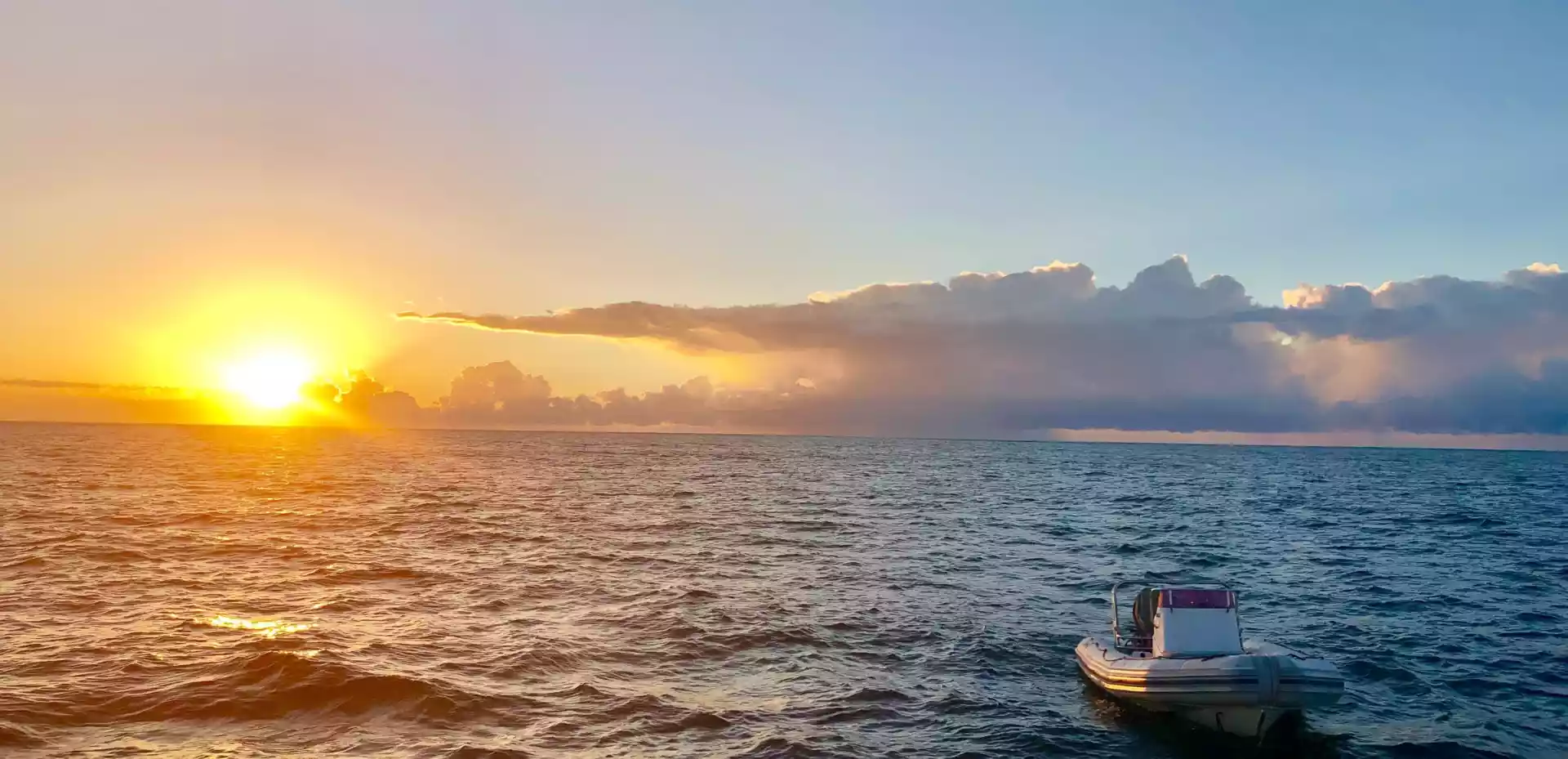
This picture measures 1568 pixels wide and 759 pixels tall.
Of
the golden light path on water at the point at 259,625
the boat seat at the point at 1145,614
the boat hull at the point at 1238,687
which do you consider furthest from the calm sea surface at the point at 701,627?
the boat seat at the point at 1145,614

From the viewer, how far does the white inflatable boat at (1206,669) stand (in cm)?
1750

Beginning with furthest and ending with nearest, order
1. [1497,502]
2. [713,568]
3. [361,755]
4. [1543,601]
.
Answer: [1497,502] < [713,568] < [1543,601] < [361,755]

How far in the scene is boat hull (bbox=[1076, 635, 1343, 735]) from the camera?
17.5 meters

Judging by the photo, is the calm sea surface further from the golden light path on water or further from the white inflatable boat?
the white inflatable boat

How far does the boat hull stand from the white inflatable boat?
15mm

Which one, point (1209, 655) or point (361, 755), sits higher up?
point (1209, 655)

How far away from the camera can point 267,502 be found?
6284 centimetres

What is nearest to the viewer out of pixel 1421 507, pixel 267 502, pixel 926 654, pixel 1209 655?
Result: pixel 1209 655

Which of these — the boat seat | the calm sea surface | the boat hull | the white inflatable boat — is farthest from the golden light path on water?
the boat seat

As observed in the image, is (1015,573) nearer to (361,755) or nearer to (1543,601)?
(1543,601)

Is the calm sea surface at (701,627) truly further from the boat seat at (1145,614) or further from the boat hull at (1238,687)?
the boat seat at (1145,614)

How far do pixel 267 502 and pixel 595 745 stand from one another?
55.1 metres

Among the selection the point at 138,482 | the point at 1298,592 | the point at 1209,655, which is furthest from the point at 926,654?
the point at 138,482

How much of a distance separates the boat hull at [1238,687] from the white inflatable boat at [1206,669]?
0.02 metres
